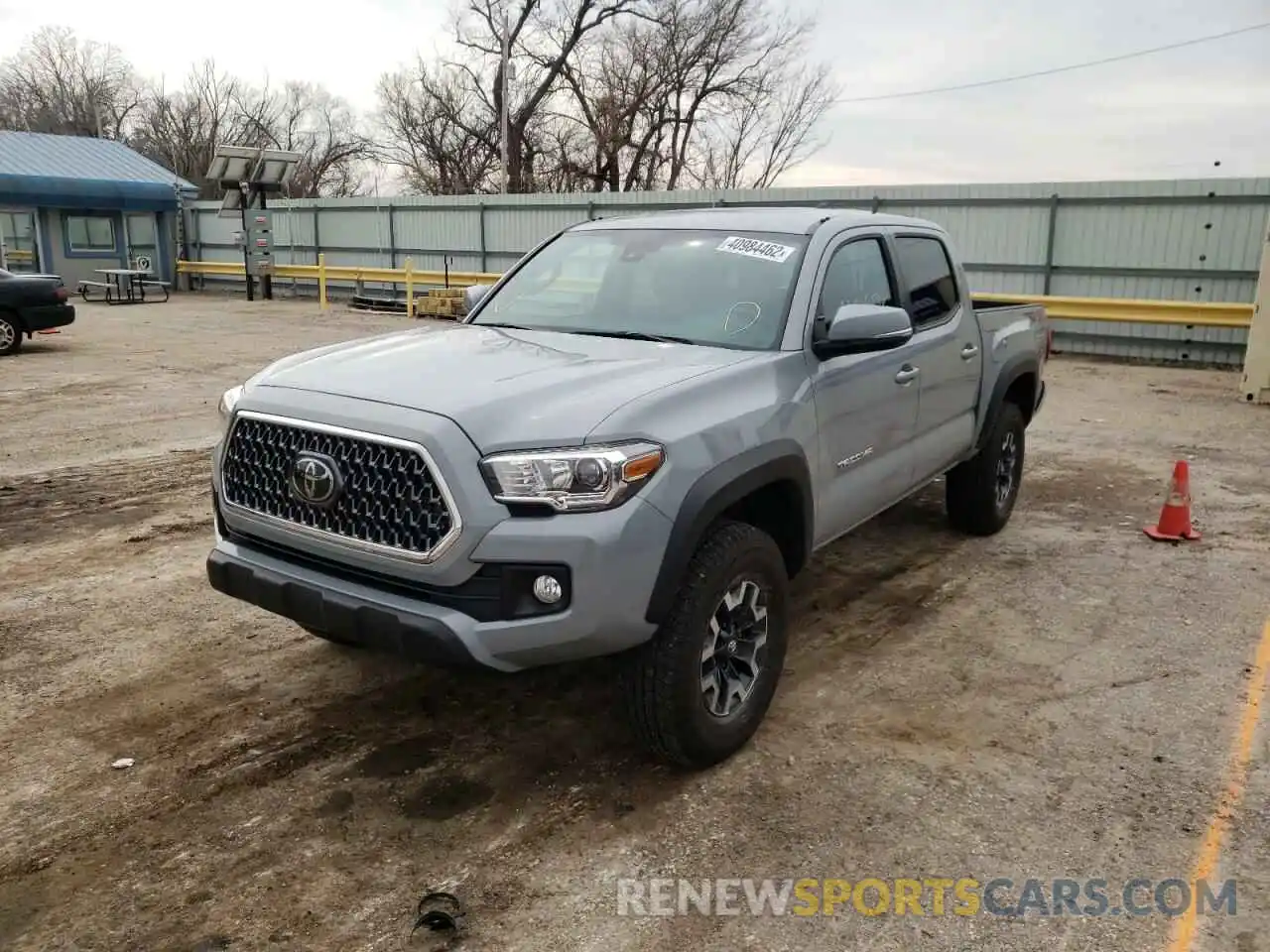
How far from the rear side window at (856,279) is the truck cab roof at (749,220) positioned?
12 cm

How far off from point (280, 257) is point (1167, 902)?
91.0 feet

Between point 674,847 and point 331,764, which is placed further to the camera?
point 331,764

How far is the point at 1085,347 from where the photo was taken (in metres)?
15.8

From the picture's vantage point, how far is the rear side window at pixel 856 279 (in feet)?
13.6

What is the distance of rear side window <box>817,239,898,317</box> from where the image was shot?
414cm

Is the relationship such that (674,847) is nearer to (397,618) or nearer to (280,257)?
(397,618)

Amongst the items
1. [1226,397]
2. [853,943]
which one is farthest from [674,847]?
[1226,397]

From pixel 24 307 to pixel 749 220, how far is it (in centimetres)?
1344

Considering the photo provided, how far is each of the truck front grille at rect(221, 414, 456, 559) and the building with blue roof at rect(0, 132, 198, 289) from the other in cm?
2594

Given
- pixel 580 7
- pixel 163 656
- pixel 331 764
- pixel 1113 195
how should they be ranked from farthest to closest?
pixel 580 7 → pixel 1113 195 → pixel 163 656 → pixel 331 764

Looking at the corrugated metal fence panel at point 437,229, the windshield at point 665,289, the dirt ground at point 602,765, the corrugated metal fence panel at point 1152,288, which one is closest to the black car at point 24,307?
the corrugated metal fence panel at point 437,229

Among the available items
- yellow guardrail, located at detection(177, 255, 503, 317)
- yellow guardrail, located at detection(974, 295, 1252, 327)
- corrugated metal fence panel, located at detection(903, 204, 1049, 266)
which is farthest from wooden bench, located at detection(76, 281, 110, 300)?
yellow guardrail, located at detection(974, 295, 1252, 327)

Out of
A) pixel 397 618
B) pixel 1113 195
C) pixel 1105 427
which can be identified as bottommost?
pixel 1105 427

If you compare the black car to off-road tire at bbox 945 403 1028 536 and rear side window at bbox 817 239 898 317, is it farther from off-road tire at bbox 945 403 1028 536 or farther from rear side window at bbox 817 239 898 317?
rear side window at bbox 817 239 898 317
